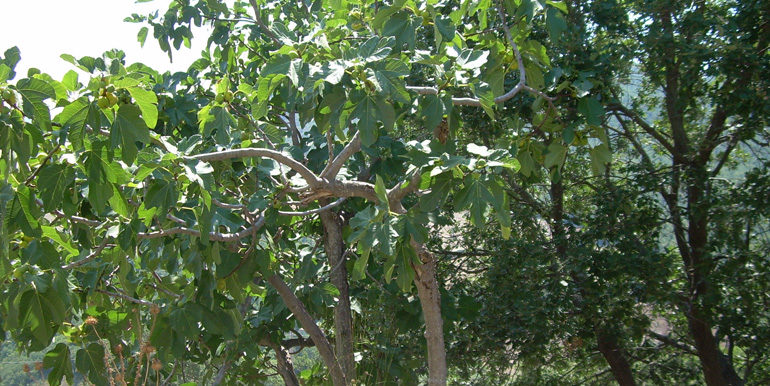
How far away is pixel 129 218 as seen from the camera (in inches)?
98.4

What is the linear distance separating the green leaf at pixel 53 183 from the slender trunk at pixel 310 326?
1.40 m

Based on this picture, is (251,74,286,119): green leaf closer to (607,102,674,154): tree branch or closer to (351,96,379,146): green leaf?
(351,96,379,146): green leaf

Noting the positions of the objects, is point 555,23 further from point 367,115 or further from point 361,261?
point 361,261

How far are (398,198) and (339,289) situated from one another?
154 centimetres

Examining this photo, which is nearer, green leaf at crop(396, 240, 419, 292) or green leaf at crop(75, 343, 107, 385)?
green leaf at crop(396, 240, 419, 292)

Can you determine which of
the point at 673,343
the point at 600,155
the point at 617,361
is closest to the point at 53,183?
the point at 600,155

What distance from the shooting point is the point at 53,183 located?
212 cm

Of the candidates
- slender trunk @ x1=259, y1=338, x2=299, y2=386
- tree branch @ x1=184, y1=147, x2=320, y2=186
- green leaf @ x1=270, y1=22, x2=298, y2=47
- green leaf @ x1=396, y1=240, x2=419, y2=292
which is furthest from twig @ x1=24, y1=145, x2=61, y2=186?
slender trunk @ x1=259, y1=338, x2=299, y2=386

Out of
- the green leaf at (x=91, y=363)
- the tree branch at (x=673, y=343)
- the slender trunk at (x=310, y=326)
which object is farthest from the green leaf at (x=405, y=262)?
the tree branch at (x=673, y=343)

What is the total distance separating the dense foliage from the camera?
7.30 feet

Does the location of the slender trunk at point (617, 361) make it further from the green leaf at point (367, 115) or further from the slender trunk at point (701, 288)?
the green leaf at point (367, 115)

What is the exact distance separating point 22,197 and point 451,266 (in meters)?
3.64

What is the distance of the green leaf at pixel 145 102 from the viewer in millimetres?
2043

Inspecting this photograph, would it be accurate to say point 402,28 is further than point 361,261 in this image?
Yes
